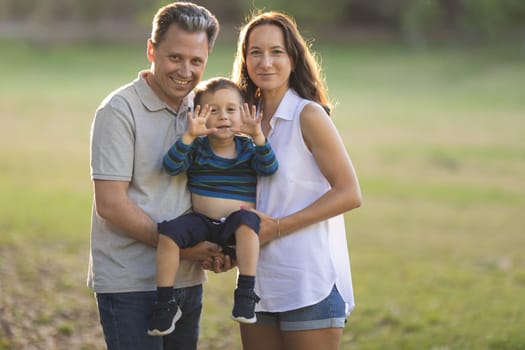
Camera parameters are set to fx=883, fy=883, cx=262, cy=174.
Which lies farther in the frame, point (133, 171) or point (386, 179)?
point (386, 179)

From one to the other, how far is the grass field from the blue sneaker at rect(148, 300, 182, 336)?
267 cm

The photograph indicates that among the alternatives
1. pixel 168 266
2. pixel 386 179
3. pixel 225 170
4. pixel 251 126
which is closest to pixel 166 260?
pixel 168 266

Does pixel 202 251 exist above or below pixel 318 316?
above

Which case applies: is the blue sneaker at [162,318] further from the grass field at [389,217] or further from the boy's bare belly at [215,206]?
the grass field at [389,217]

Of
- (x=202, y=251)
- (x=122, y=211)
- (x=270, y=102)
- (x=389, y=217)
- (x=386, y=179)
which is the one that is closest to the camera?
(x=122, y=211)

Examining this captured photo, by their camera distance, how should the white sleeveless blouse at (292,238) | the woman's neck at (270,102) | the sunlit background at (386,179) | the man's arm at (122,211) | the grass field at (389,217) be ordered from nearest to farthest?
the man's arm at (122,211), the white sleeveless blouse at (292,238), the woman's neck at (270,102), the grass field at (389,217), the sunlit background at (386,179)

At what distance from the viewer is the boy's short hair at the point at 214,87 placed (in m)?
3.19

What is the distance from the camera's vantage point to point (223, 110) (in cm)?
317

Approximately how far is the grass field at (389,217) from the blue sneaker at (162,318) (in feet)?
8.75

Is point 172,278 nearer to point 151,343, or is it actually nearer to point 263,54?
point 151,343

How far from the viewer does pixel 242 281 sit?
308 centimetres

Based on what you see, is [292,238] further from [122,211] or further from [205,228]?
[122,211]

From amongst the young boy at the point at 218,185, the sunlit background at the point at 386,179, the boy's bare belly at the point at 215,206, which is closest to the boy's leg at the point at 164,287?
the young boy at the point at 218,185

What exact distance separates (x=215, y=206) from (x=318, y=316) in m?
0.53
